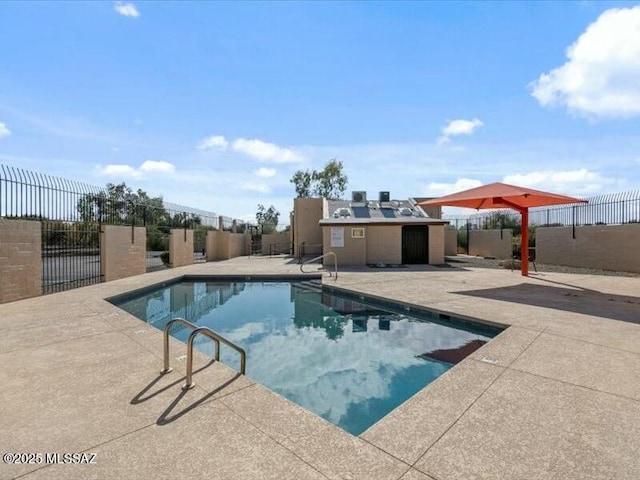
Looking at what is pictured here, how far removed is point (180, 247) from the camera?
16.5 meters

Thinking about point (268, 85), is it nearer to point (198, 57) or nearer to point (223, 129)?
point (198, 57)

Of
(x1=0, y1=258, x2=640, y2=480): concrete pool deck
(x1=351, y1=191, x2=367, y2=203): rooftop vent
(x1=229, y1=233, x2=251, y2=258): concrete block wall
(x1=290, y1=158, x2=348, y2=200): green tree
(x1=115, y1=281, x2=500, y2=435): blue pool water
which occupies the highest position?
(x1=290, y1=158, x2=348, y2=200): green tree

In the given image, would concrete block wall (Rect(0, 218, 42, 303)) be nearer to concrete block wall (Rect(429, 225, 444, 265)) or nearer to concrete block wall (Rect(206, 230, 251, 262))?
concrete block wall (Rect(206, 230, 251, 262))

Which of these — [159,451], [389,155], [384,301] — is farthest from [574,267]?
[159,451]

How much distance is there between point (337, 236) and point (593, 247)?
11.4 meters

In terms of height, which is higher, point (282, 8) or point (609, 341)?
point (282, 8)

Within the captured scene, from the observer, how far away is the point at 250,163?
23031 millimetres

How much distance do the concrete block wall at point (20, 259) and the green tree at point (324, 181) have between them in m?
30.9

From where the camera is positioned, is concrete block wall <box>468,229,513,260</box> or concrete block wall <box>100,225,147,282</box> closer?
concrete block wall <box>100,225,147,282</box>

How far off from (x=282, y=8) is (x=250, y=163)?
14433 mm

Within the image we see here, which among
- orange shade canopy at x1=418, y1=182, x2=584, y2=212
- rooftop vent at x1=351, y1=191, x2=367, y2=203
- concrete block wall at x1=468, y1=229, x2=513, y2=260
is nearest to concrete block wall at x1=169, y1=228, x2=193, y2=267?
rooftop vent at x1=351, y1=191, x2=367, y2=203

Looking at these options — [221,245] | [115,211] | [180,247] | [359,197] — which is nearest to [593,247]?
[359,197]

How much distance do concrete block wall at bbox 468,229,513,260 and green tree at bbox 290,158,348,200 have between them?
707 inches

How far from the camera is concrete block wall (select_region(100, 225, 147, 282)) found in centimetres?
1119
